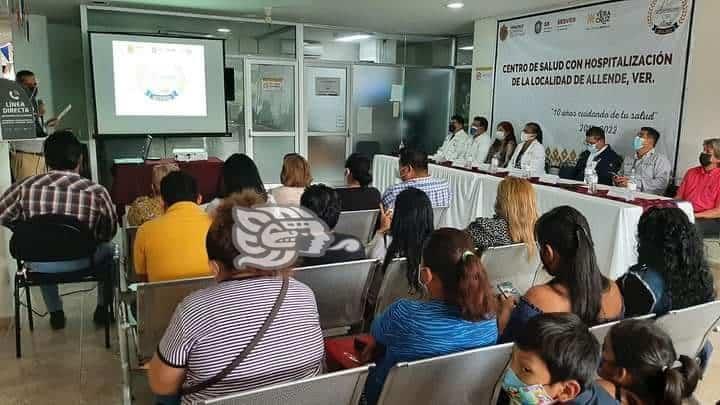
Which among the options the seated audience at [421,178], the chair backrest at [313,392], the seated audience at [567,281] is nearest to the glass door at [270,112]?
the seated audience at [421,178]

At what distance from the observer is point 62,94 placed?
8781 mm

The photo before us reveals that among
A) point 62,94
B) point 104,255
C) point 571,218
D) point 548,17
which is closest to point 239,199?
point 571,218

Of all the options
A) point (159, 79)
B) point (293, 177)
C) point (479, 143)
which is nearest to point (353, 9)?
point (479, 143)

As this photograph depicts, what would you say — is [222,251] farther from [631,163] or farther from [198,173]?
[198,173]

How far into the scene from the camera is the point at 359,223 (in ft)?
11.1

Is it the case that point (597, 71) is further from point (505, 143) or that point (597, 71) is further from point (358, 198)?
point (358, 198)

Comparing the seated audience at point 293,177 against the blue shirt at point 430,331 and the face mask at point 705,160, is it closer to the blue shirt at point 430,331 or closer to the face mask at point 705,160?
the blue shirt at point 430,331

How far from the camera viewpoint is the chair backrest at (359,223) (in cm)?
328

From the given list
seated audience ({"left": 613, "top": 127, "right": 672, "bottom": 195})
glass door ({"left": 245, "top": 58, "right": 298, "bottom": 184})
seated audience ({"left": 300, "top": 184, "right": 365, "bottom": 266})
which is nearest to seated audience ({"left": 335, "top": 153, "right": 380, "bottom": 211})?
seated audience ({"left": 300, "top": 184, "right": 365, "bottom": 266})

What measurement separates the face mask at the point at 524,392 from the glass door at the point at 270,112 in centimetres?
695

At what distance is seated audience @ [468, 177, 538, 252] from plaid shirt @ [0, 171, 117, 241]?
196cm

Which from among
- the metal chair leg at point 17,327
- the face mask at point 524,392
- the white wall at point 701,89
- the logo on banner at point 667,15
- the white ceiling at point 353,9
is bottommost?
the metal chair leg at point 17,327

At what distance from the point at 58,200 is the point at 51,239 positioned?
239 millimetres

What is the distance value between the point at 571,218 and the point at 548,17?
18.0 feet
